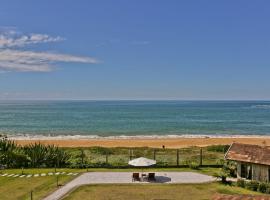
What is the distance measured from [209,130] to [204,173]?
51548 mm

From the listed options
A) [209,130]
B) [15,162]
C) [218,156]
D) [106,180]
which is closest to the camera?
[106,180]

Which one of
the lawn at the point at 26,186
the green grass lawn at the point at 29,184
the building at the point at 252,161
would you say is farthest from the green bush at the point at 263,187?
the lawn at the point at 26,186

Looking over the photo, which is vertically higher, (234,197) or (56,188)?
(234,197)

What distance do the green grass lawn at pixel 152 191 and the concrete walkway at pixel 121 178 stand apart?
1065 millimetres

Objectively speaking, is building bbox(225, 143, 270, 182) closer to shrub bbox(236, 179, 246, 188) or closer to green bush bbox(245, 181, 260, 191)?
green bush bbox(245, 181, 260, 191)

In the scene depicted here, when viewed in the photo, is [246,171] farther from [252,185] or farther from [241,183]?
[252,185]

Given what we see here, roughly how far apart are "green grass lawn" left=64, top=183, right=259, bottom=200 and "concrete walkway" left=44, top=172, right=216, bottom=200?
107 cm

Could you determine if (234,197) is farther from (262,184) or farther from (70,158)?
(70,158)

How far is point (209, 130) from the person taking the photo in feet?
262

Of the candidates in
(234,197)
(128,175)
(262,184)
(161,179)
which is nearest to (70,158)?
(128,175)

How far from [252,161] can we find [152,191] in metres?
7.93

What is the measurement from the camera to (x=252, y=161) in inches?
1059

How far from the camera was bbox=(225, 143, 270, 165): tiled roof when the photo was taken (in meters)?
26.7

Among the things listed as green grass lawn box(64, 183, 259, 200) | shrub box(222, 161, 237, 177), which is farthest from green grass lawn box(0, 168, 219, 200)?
green grass lawn box(64, 183, 259, 200)
